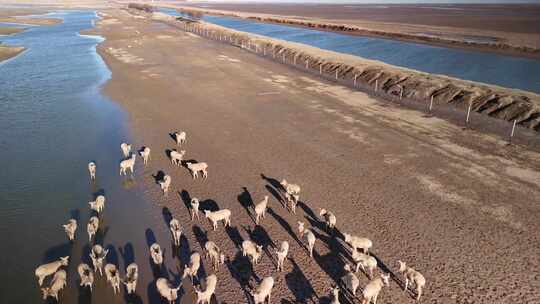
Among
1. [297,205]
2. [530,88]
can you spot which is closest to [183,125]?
[297,205]

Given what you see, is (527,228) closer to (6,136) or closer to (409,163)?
(409,163)

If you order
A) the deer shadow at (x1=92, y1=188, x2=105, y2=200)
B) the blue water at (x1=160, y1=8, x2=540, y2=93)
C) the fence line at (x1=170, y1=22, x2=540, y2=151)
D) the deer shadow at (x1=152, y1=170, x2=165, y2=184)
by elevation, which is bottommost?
the deer shadow at (x1=92, y1=188, x2=105, y2=200)

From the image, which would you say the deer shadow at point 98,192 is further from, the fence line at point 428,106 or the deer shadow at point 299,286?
the fence line at point 428,106

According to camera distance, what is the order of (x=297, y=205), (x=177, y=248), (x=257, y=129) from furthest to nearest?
(x=257, y=129) → (x=297, y=205) → (x=177, y=248)

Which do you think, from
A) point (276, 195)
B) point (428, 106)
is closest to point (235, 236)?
point (276, 195)

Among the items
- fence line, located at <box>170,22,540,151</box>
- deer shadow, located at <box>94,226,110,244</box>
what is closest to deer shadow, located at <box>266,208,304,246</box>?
deer shadow, located at <box>94,226,110,244</box>

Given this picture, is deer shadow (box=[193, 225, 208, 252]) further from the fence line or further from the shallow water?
the fence line
